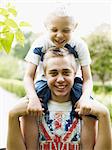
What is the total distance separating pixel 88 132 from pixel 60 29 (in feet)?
1.19

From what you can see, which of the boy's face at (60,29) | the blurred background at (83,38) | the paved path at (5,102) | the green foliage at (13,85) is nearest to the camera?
the boy's face at (60,29)

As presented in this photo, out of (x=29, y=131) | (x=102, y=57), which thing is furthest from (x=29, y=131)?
(x=102, y=57)

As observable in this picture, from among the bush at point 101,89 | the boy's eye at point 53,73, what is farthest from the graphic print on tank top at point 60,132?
the bush at point 101,89

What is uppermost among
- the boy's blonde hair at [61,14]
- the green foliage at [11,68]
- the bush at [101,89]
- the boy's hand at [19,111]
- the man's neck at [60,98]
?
the green foliage at [11,68]

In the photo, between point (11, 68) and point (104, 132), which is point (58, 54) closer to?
point (104, 132)

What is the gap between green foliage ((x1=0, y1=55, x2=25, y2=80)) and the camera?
12.0 ft

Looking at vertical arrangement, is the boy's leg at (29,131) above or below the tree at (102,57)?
below

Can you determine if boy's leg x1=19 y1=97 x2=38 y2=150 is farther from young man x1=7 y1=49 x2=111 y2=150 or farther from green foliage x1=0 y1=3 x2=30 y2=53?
green foliage x1=0 y1=3 x2=30 y2=53

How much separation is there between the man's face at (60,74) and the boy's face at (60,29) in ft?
0.22

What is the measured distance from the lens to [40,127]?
1350mm

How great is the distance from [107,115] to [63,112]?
0.51 ft

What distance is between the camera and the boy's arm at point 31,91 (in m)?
1.29

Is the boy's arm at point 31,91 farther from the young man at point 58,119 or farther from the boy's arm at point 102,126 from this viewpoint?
the boy's arm at point 102,126

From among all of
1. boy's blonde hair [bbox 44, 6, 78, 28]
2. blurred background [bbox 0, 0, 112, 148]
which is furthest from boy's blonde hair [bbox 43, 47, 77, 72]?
blurred background [bbox 0, 0, 112, 148]
